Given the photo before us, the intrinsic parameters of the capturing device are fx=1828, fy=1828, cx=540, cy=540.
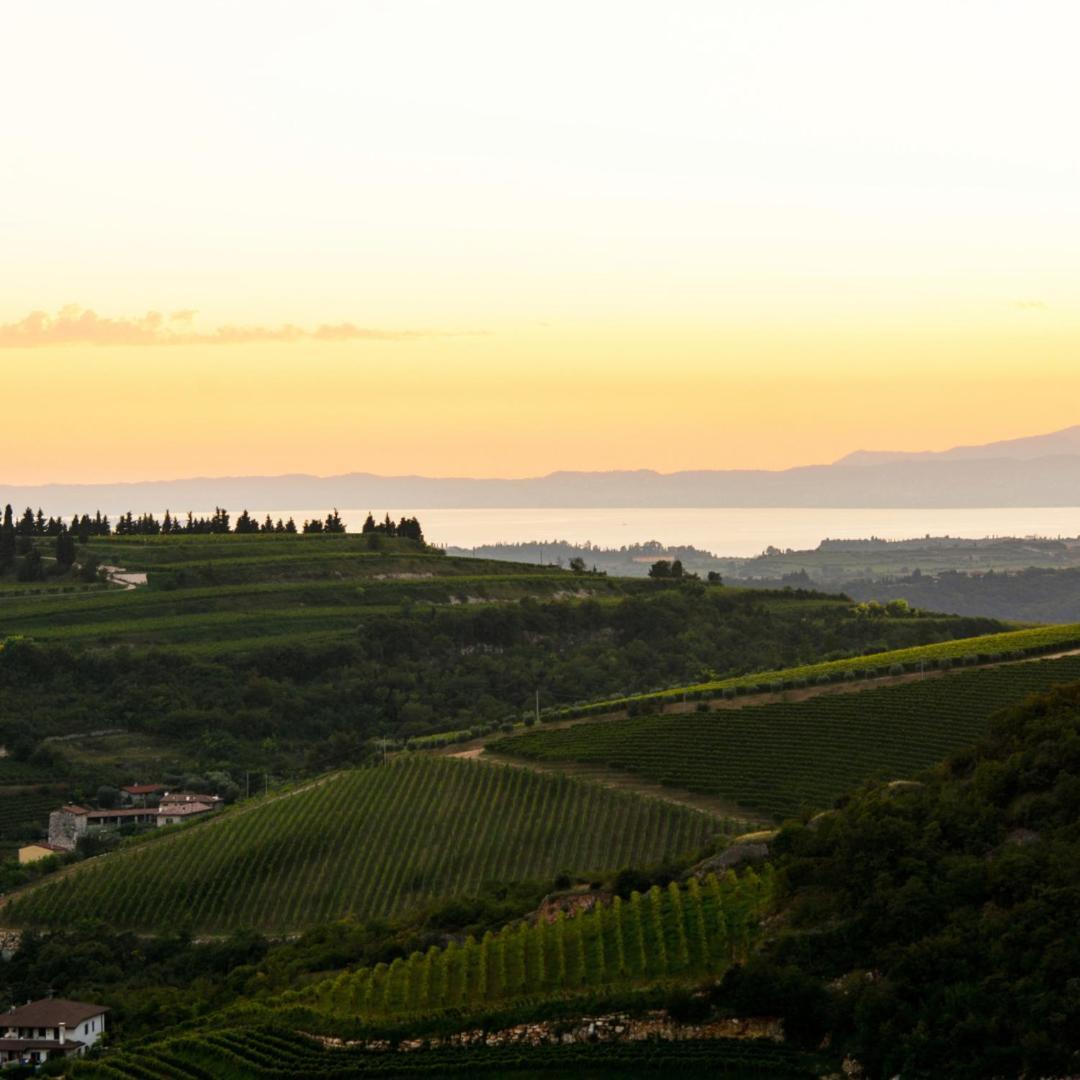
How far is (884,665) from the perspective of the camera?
6103 cm

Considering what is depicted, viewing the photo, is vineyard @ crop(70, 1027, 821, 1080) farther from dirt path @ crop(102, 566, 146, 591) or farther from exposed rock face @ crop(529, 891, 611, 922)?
dirt path @ crop(102, 566, 146, 591)

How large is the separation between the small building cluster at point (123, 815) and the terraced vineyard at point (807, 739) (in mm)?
11040

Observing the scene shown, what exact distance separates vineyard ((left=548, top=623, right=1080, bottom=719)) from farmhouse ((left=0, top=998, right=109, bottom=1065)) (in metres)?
28.9

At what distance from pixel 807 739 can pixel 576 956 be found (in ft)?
73.3

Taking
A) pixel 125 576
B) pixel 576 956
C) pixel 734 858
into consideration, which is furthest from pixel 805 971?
pixel 125 576

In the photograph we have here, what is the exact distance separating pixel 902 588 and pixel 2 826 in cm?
12969

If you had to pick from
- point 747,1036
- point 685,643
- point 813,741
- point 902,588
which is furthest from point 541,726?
point 902,588

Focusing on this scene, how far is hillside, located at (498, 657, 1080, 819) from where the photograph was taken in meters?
49.0

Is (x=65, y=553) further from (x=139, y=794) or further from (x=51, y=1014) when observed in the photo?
(x=51, y=1014)

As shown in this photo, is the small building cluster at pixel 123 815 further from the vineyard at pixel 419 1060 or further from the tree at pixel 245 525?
the tree at pixel 245 525

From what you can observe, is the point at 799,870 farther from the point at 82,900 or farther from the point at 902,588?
the point at 902,588

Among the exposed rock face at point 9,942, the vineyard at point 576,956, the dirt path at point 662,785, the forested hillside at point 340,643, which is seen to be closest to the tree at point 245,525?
the forested hillside at point 340,643

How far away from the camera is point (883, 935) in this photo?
28.4 metres

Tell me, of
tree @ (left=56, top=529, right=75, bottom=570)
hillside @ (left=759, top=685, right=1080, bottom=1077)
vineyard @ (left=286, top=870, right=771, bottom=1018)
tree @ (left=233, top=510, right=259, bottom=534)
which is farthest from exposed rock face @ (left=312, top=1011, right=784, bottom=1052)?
tree @ (left=233, top=510, right=259, bottom=534)
